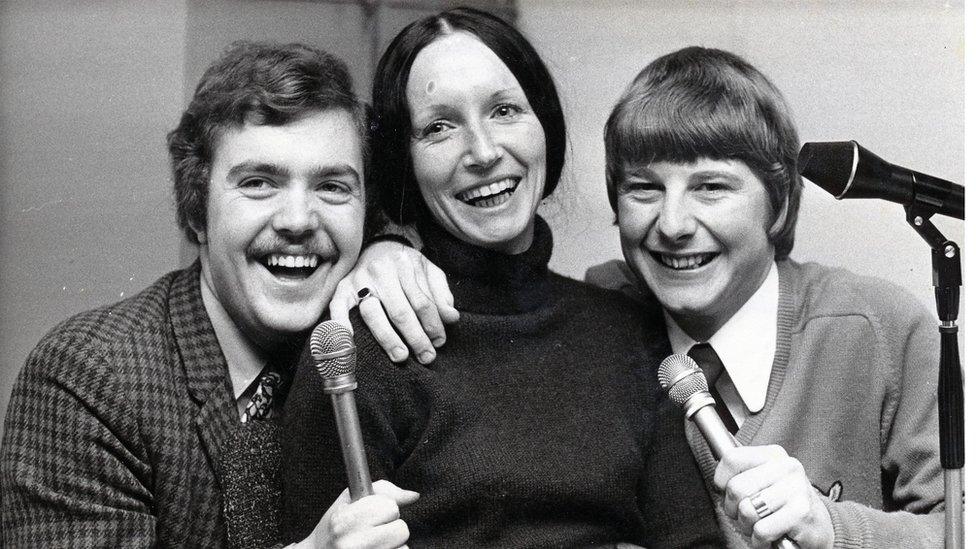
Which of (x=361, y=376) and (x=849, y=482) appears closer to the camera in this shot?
(x=361, y=376)

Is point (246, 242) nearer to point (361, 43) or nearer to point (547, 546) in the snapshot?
point (361, 43)

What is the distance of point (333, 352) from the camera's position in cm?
111

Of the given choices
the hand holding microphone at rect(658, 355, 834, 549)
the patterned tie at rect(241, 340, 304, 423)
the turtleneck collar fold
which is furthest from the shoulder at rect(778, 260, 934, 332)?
the patterned tie at rect(241, 340, 304, 423)

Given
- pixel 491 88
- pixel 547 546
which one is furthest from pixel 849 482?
pixel 491 88

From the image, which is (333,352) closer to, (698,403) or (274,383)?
(274,383)

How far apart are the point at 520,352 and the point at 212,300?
16.0 inches

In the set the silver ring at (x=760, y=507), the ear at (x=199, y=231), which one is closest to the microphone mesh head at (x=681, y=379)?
the silver ring at (x=760, y=507)

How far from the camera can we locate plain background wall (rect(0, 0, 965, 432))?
4.59ft

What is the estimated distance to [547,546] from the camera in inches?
50.1

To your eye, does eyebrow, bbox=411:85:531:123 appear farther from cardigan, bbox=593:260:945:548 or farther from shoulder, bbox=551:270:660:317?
cardigan, bbox=593:260:945:548

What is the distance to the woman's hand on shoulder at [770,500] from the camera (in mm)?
1212

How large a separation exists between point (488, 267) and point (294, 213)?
25cm

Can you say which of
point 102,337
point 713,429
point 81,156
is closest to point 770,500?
point 713,429

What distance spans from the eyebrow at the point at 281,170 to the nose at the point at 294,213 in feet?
0.08
